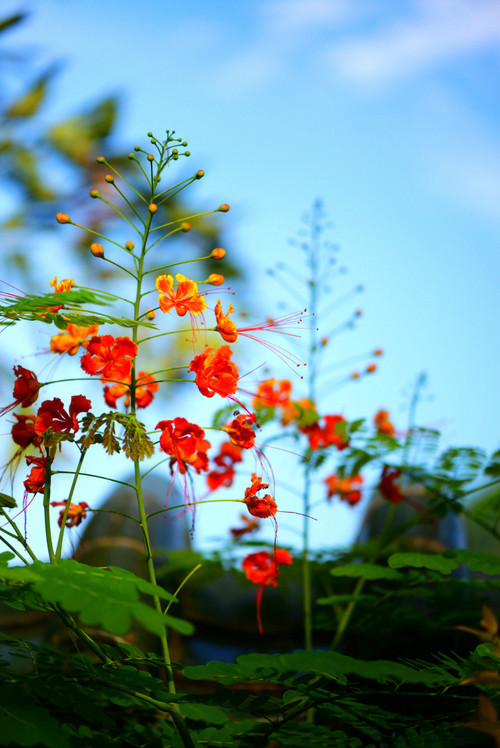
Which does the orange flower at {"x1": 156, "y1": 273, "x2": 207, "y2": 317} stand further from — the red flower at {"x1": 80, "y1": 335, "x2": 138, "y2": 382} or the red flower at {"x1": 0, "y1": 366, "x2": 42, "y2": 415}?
the red flower at {"x1": 0, "y1": 366, "x2": 42, "y2": 415}

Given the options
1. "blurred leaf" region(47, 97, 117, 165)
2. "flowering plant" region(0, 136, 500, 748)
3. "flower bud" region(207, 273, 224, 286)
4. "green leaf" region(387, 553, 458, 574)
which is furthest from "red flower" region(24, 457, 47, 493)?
"blurred leaf" region(47, 97, 117, 165)

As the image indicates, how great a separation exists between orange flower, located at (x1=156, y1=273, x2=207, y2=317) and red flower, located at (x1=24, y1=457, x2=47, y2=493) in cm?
33

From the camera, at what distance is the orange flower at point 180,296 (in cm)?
111

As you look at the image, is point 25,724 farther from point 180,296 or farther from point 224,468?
point 224,468

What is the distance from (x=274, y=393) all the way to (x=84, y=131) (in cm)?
501

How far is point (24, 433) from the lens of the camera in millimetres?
1128

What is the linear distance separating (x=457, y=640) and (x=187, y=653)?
88 cm

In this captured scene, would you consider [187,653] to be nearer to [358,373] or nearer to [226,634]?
[226,634]

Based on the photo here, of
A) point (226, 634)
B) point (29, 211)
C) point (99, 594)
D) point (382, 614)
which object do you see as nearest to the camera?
point (99, 594)

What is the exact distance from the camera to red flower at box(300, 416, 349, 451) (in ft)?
7.12

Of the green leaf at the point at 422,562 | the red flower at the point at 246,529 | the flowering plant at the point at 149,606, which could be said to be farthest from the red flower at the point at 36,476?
the red flower at the point at 246,529

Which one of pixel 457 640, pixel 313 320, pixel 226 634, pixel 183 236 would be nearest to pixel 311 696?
pixel 457 640

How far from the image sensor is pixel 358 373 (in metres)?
2.18

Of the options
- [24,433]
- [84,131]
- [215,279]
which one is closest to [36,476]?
[24,433]
